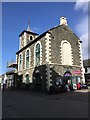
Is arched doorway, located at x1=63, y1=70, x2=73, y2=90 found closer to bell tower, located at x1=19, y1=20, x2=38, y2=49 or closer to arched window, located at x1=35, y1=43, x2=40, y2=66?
arched window, located at x1=35, y1=43, x2=40, y2=66

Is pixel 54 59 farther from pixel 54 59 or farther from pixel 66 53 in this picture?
pixel 66 53

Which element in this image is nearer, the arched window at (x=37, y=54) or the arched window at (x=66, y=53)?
the arched window at (x=66, y=53)

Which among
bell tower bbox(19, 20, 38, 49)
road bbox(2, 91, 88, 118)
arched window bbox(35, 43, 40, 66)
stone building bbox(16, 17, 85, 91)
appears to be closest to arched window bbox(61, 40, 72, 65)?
stone building bbox(16, 17, 85, 91)

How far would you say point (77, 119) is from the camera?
726 centimetres

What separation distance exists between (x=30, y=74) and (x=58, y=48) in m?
5.71

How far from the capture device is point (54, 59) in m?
20.9

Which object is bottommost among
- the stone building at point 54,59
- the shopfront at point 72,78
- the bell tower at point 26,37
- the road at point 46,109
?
the road at point 46,109

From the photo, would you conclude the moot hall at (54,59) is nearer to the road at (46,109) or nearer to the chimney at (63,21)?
the chimney at (63,21)

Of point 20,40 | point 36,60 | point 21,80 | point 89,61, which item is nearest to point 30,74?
point 36,60

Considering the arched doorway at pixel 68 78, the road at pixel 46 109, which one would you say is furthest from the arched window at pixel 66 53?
the road at pixel 46 109

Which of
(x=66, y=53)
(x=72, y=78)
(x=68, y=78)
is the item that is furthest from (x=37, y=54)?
(x=72, y=78)

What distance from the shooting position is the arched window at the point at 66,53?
72.8ft

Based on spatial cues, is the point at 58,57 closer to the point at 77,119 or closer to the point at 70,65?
the point at 70,65

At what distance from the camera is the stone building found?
20375mm
